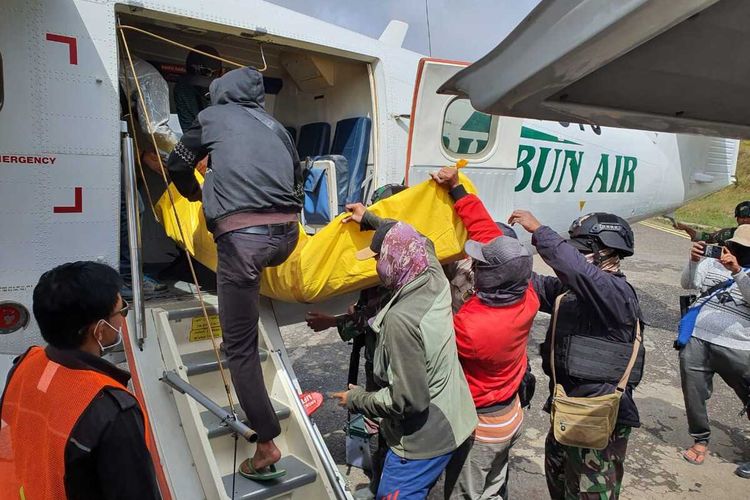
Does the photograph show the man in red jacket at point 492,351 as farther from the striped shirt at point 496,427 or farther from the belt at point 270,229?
the belt at point 270,229

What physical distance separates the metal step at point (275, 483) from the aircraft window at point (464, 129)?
264 cm

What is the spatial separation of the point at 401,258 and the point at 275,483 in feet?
4.29

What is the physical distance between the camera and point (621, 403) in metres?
2.87

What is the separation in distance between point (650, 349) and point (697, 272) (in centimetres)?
245

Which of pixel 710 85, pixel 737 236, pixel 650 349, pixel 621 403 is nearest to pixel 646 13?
pixel 710 85

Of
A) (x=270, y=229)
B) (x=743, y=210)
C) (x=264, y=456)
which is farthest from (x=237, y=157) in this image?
(x=743, y=210)

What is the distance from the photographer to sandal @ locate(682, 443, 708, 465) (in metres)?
4.29

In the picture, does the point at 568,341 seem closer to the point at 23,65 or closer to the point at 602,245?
the point at 602,245

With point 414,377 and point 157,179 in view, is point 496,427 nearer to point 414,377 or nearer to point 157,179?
point 414,377

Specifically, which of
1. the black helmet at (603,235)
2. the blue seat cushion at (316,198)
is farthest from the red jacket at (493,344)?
the blue seat cushion at (316,198)

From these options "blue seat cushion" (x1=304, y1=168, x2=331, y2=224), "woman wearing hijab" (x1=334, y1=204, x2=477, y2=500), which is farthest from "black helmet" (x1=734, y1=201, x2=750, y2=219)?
"woman wearing hijab" (x1=334, y1=204, x2=477, y2=500)

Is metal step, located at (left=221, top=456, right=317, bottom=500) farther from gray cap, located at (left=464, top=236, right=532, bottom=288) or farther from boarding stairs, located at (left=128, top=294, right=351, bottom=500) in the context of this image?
gray cap, located at (left=464, top=236, right=532, bottom=288)

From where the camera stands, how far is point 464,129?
448cm

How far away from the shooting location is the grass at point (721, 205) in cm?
2210
